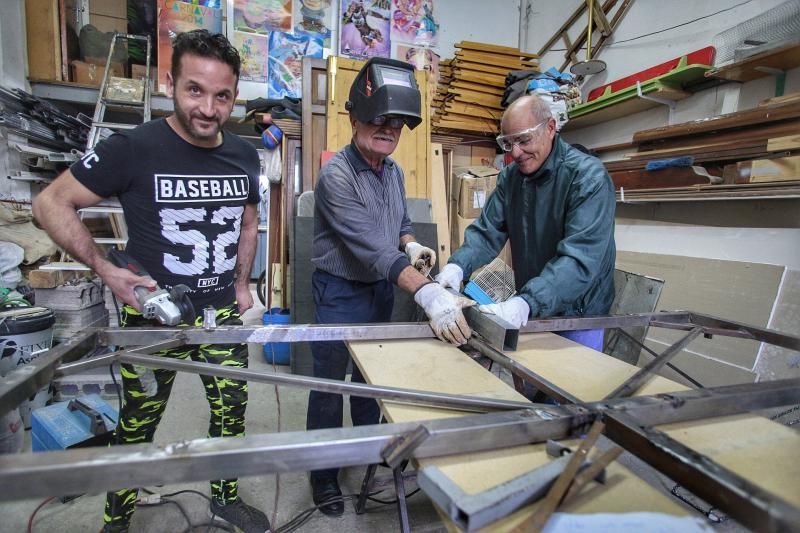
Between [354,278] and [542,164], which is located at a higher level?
[542,164]

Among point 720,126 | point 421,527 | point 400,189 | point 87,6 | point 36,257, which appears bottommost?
point 421,527

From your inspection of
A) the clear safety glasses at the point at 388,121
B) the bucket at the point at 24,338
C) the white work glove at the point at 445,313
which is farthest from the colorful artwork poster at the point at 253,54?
the white work glove at the point at 445,313

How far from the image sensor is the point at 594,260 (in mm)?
1546

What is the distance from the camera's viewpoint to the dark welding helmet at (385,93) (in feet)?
5.27

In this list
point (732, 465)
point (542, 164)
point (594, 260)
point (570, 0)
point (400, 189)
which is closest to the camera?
point (732, 465)

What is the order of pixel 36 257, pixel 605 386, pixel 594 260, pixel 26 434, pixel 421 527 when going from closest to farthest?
1. pixel 605 386
2. pixel 594 260
3. pixel 421 527
4. pixel 26 434
5. pixel 36 257

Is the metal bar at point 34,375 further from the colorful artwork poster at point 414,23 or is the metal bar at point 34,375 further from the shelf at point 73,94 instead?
the colorful artwork poster at point 414,23

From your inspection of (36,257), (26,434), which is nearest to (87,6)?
(36,257)

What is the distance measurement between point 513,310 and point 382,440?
85 centimetres

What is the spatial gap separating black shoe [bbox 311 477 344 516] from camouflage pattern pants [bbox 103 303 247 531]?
424 mm

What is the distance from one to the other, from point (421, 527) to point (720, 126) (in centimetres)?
311

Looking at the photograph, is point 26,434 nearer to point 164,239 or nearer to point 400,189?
point 164,239

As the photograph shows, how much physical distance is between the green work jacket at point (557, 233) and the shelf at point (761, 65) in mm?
1709

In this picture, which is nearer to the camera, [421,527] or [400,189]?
[421,527]
